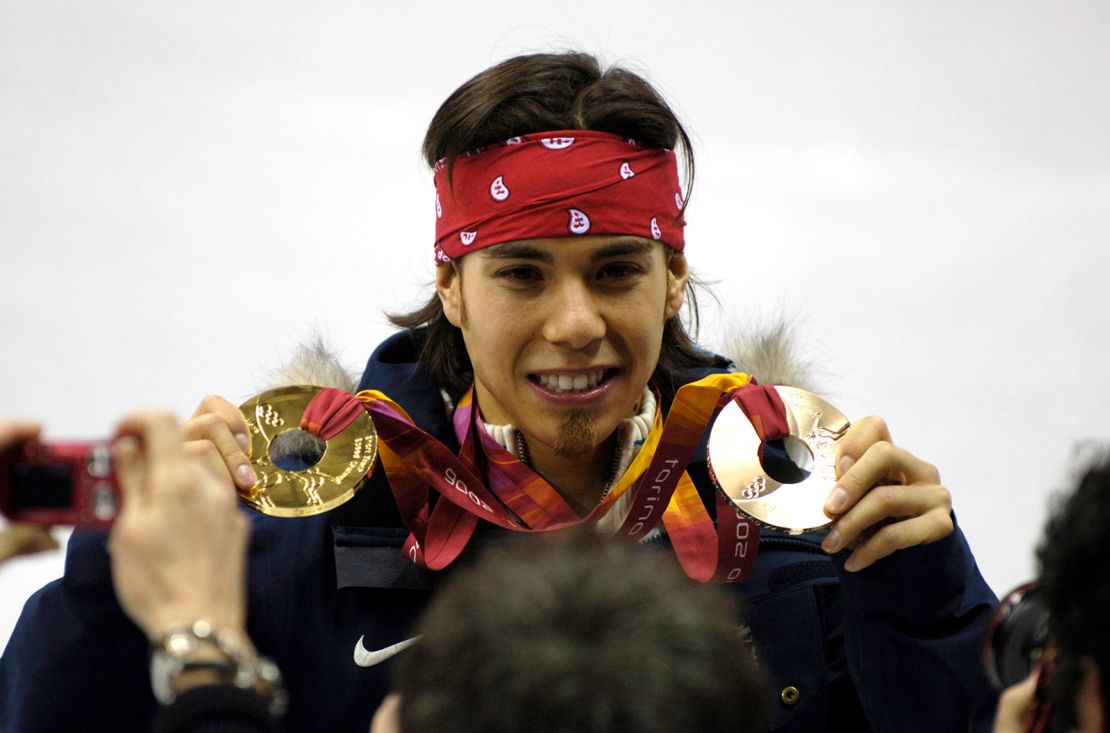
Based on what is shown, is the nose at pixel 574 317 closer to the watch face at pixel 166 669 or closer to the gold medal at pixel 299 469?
the gold medal at pixel 299 469

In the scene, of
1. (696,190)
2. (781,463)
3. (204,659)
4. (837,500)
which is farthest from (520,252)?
(696,190)

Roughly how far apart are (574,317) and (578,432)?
0.15 m

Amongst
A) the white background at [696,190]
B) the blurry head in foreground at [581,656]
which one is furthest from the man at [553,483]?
the white background at [696,190]

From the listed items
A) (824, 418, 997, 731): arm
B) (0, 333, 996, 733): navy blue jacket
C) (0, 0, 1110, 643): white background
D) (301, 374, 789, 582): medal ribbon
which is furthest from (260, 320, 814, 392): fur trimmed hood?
(0, 0, 1110, 643): white background

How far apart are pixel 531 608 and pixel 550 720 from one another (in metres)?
0.06

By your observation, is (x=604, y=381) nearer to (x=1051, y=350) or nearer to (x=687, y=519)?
(x=687, y=519)

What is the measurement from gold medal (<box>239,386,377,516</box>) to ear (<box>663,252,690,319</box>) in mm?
487

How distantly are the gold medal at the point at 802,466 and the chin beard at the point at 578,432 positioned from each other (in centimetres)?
22

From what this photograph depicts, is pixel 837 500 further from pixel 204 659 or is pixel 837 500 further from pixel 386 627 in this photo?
pixel 204 659

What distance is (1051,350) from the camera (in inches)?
120

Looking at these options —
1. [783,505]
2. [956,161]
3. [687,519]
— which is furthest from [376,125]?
[783,505]

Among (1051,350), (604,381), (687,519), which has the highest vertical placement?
(604,381)

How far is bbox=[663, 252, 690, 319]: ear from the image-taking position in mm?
1895

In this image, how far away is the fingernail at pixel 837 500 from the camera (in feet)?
4.64
